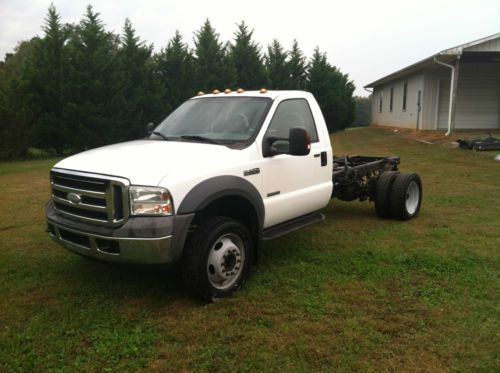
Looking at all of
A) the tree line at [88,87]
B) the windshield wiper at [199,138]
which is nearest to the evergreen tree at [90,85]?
the tree line at [88,87]

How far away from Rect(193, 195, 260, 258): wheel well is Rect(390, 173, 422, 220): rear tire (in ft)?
10.2

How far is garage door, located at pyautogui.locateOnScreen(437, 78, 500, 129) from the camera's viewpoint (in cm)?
2119

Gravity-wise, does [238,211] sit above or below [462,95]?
below

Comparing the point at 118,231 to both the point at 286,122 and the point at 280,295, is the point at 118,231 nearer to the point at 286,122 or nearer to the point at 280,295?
the point at 280,295

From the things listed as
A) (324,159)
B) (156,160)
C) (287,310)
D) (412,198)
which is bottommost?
(287,310)

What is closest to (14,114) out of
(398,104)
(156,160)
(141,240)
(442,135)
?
(156,160)

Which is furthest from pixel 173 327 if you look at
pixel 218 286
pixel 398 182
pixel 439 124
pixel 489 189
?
pixel 439 124

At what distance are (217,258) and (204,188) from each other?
664mm

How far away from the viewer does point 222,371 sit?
122 inches

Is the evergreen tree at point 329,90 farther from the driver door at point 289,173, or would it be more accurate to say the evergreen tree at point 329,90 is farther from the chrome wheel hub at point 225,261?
the chrome wheel hub at point 225,261

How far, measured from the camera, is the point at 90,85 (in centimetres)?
1888

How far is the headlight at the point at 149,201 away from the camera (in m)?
3.63

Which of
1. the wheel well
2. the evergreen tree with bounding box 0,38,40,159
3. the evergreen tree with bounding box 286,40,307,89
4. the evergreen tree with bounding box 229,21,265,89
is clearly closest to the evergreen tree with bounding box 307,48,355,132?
the evergreen tree with bounding box 286,40,307,89

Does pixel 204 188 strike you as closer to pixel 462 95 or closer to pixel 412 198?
pixel 412 198
